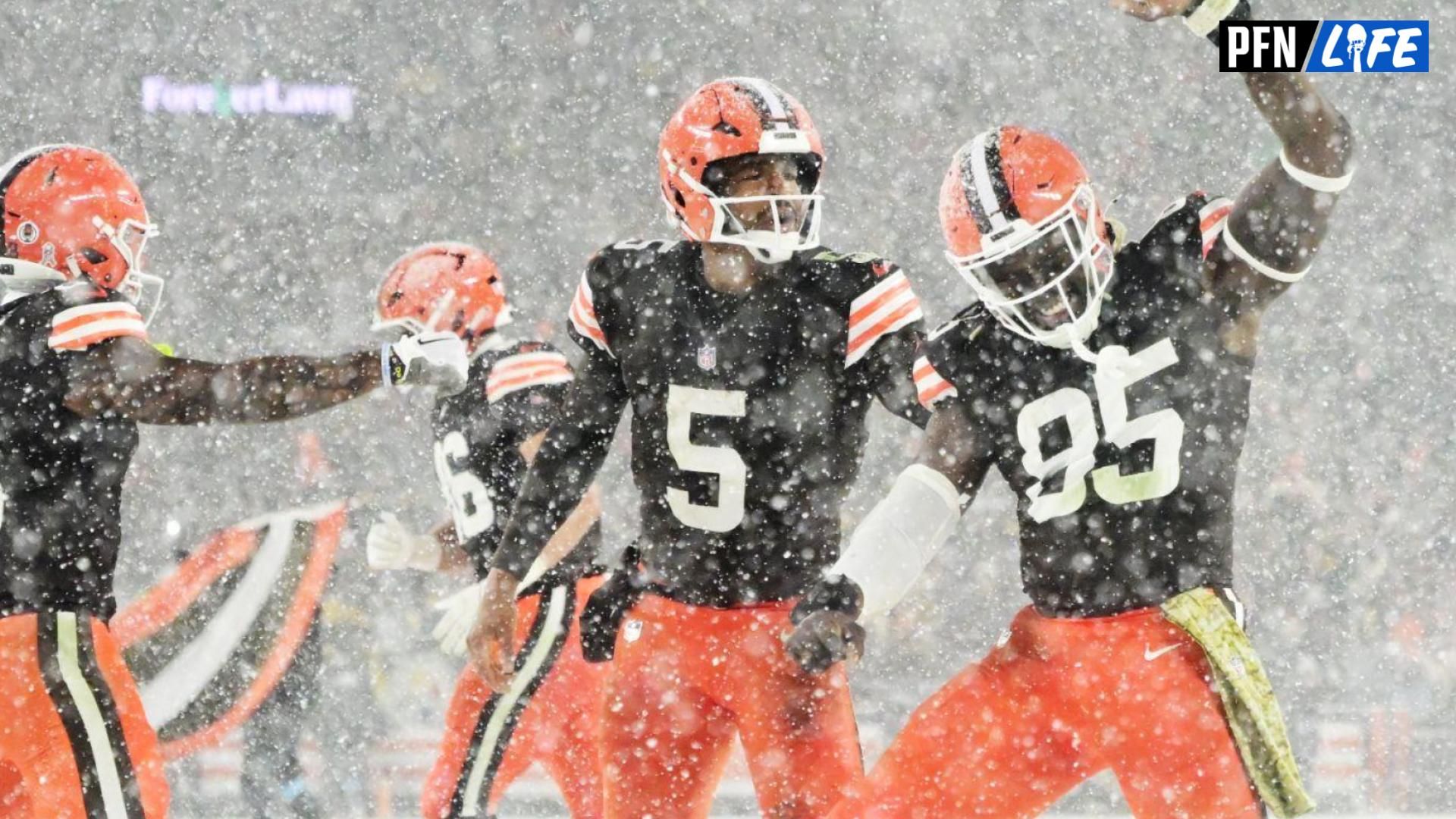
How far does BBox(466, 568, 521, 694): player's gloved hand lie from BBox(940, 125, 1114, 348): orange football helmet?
104cm

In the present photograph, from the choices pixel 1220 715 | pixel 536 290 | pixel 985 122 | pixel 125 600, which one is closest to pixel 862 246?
pixel 985 122

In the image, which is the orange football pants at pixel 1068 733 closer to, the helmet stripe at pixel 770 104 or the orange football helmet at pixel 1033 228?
the orange football helmet at pixel 1033 228

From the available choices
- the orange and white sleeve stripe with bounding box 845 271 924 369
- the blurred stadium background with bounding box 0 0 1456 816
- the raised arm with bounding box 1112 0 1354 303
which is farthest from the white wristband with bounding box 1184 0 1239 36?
the blurred stadium background with bounding box 0 0 1456 816

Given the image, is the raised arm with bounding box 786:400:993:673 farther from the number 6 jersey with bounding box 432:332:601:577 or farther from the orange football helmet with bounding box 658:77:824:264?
the number 6 jersey with bounding box 432:332:601:577

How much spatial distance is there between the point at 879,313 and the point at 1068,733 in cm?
73

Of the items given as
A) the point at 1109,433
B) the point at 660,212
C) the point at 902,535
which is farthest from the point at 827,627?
the point at 660,212

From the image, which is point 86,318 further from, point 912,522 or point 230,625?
point 230,625

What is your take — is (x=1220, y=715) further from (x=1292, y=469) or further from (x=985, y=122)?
(x=985, y=122)

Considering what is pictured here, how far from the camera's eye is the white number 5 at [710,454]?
2.80 m

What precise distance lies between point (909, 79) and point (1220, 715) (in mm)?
6349

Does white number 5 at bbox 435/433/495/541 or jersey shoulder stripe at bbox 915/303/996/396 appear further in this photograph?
white number 5 at bbox 435/433/495/541

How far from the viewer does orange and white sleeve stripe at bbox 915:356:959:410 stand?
260cm

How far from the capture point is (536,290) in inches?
317

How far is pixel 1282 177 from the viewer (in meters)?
2.30
